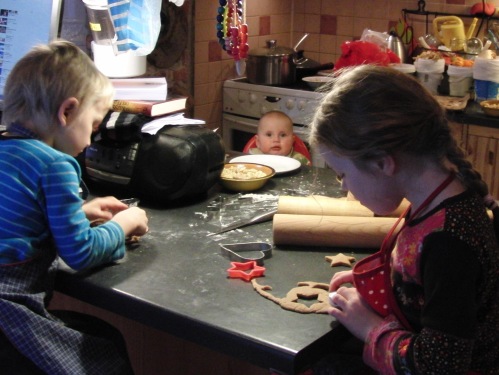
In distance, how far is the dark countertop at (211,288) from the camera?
125 centimetres

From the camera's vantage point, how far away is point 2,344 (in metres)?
1.42

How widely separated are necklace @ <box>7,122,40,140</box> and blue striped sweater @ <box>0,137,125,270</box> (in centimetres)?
3

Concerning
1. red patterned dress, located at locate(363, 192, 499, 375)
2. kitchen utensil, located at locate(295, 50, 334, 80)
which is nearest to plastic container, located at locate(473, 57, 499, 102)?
kitchen utensil, located at locate(295, 50, 334, 80)

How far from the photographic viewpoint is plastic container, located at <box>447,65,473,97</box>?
3406 millimetres

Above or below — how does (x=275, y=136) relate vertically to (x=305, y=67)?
below

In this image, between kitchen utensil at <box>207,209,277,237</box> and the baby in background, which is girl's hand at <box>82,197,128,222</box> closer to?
kitchen utensil at <box>207,209,277,237</box>

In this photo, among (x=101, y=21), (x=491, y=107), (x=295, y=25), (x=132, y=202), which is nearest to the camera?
(x=132, y=202)

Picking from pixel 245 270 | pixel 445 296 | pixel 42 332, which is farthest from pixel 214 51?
pixel 445 296

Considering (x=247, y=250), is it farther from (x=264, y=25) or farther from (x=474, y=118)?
(x=264, y=25)

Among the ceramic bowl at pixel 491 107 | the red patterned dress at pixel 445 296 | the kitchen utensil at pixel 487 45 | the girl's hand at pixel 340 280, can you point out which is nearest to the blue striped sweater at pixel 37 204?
the girl's hand at pixel 340 280

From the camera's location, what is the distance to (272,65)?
3791mm

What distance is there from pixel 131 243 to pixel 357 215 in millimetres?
515

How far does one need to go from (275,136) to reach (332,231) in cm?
134

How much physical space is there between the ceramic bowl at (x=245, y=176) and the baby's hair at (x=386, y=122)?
767mm
